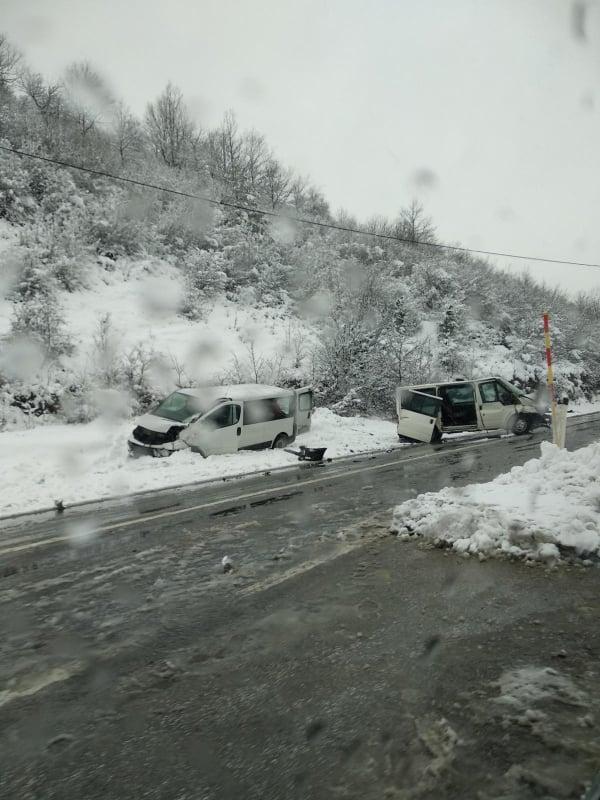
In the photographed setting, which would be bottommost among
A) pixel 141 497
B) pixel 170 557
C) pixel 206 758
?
pixel 141 497

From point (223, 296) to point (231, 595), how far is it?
21084 millimetres

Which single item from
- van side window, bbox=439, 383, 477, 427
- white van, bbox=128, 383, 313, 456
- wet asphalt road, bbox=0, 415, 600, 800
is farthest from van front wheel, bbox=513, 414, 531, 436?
wet asphalt road, bbox=0, 415, 600, 800

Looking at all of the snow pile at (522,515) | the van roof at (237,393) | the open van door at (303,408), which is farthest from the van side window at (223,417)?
the snow pile at (522,515)

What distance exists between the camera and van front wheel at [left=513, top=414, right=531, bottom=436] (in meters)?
16.2

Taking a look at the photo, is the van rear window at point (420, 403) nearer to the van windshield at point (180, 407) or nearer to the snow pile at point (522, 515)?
the van windshield at point (180, 407)

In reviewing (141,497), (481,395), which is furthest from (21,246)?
(481,395)

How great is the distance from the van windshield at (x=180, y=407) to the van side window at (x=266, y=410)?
3.56ft

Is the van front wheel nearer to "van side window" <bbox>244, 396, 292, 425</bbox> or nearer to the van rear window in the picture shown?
the van rear window

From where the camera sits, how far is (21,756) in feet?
7.47

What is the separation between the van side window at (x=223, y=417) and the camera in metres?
12.3

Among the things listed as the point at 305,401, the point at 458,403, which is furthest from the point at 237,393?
the point at 458,403

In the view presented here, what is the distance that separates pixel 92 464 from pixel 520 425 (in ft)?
40.5

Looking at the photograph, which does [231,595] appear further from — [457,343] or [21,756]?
[457,343]

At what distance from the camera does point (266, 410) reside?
1362cm
